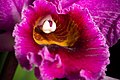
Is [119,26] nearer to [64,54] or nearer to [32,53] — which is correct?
[64,54]

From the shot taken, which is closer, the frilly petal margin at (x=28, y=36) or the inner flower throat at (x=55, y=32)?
the frilly petal margin at (x=28, y=36)

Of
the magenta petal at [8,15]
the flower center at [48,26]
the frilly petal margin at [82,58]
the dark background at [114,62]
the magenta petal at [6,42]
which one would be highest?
the magenta petal at [8,15]

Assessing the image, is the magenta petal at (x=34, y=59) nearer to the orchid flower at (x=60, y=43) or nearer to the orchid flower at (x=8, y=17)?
the orchid flower at (x=60, y=43)

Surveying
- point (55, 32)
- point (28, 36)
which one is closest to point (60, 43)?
point (55, 32)

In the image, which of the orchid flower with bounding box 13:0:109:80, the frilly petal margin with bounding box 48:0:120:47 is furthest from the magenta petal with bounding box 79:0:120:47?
the orchid flower with bounding box 13:0:109:80

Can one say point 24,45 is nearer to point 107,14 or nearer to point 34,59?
point 34,59

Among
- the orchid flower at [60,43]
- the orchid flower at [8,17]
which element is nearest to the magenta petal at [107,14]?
the orchid flower at [60,43]

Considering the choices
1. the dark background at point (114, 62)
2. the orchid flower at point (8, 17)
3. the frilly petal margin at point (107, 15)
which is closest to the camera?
the orchid flower at point (8, 17)

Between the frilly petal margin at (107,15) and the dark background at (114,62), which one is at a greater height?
the frilly petal margin at (107,15)
